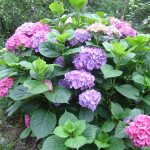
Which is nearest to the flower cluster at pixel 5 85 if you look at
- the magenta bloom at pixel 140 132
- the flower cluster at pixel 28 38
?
the flower cluster at pixel 28 38

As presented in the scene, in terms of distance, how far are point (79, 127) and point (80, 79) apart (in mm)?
383

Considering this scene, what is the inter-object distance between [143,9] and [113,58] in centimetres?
453

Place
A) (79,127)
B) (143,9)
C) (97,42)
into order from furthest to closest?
1. (143,9)
2. (97,42)
3. (79,127)

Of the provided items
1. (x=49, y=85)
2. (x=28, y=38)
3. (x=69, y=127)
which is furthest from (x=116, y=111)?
(x=28, y=38)

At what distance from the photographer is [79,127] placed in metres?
2.57

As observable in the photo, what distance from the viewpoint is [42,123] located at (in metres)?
2.86

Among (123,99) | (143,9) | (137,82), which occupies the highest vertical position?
(137,82)

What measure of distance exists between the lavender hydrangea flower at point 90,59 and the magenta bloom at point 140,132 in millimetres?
598

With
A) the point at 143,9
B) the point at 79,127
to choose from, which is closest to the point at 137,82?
the point at 79,127

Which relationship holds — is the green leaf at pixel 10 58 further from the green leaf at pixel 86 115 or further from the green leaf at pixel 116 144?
the green leaf at pixel 116 144

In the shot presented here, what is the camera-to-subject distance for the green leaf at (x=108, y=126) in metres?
2.77

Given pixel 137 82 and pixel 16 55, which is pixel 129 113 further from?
pixel 16 55

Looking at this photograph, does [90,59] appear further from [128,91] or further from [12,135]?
[12,135]

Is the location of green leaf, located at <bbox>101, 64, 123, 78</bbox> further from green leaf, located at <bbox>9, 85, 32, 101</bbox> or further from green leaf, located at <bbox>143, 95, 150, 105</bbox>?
green leaf, located at <bbox>9, 85, 32, 101</bbox>
